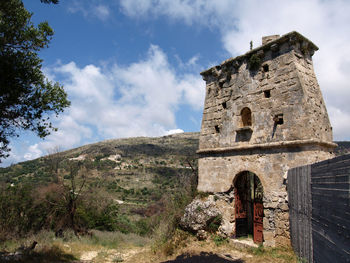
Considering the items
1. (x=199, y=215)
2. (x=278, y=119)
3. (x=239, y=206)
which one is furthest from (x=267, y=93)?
(x=199, y=215)

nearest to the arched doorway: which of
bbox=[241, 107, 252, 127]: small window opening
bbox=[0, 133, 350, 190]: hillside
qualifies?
bbox=[241, 107, 252, 127]: small window opening

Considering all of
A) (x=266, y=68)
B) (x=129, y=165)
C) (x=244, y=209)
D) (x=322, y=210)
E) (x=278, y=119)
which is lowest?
(x=244, y=209)

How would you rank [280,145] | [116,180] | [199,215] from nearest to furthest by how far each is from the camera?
1. [280,145]
2. [199,215]
3. [116,180]

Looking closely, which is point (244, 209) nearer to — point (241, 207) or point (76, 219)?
point (241, 207)

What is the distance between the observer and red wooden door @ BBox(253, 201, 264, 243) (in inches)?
318

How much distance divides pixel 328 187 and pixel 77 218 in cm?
1326

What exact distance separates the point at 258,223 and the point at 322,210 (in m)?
4.60

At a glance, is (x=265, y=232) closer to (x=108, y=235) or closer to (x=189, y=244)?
(x=189, y=244)

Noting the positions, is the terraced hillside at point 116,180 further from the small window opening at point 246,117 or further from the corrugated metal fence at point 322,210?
the corrugated metal fence at point 322,210

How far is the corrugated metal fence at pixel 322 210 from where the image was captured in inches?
119

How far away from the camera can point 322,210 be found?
155 inches

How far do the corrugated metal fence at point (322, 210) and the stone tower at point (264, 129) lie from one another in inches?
44.5

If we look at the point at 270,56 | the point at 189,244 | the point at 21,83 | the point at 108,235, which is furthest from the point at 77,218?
the point at 270,56

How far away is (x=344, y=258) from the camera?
300 centimetres
